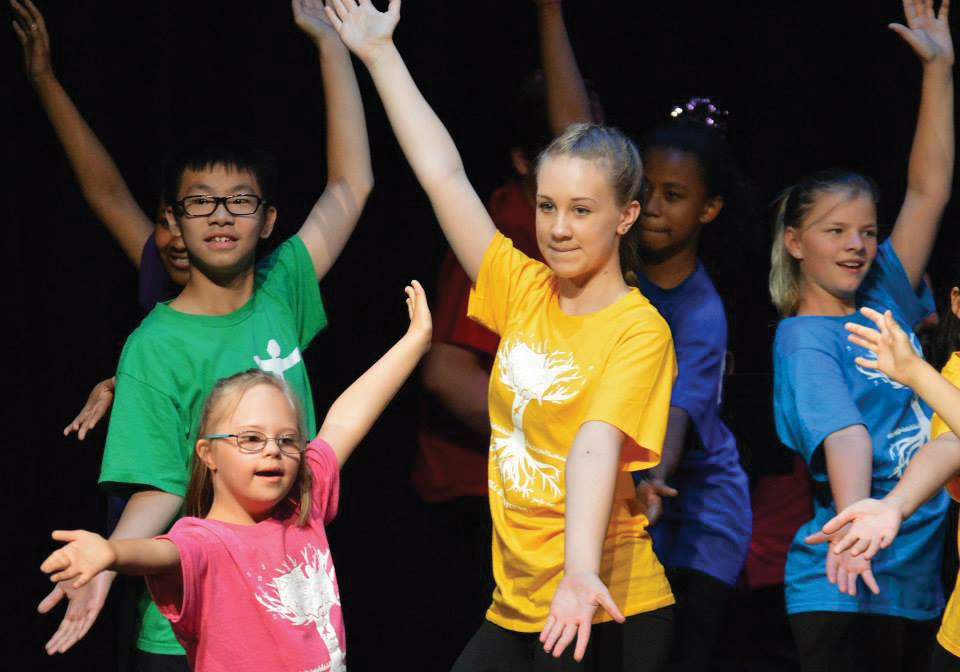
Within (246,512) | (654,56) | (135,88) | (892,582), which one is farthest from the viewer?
(654,56)

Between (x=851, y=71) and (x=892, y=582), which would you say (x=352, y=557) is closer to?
(x=892, y=582)

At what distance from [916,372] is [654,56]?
217 cm

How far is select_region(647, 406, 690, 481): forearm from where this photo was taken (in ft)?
11.1

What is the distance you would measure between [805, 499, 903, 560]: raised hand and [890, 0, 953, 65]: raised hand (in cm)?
127

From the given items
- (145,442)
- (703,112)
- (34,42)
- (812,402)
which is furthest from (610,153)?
(703,112)

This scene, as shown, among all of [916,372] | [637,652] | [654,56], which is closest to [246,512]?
[637,652]

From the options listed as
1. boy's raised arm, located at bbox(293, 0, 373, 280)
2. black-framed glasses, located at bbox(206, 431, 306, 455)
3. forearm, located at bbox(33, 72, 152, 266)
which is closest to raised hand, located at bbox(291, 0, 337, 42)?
boy's raised arm, located at bbox(293, 0, 373, 280)

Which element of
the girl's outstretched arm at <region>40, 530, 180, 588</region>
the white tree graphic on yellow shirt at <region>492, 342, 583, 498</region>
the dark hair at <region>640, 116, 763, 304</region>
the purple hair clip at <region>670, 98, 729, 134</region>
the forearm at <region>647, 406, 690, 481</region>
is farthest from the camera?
the purple hair clip at <region>670, 98, 729, 134</region>

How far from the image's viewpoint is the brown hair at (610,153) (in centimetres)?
294

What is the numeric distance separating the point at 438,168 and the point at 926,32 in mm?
1410

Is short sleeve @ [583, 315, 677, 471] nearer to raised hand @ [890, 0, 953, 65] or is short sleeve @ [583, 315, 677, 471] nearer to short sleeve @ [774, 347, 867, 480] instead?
short sleeve @ [774, 347, 867, 480]

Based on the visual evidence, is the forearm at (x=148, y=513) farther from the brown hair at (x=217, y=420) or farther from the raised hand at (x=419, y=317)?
the raised hand at (x=419, y=317)

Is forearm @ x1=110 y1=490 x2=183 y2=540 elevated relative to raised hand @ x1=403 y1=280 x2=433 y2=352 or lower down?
lower down

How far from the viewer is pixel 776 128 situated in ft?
15.9
